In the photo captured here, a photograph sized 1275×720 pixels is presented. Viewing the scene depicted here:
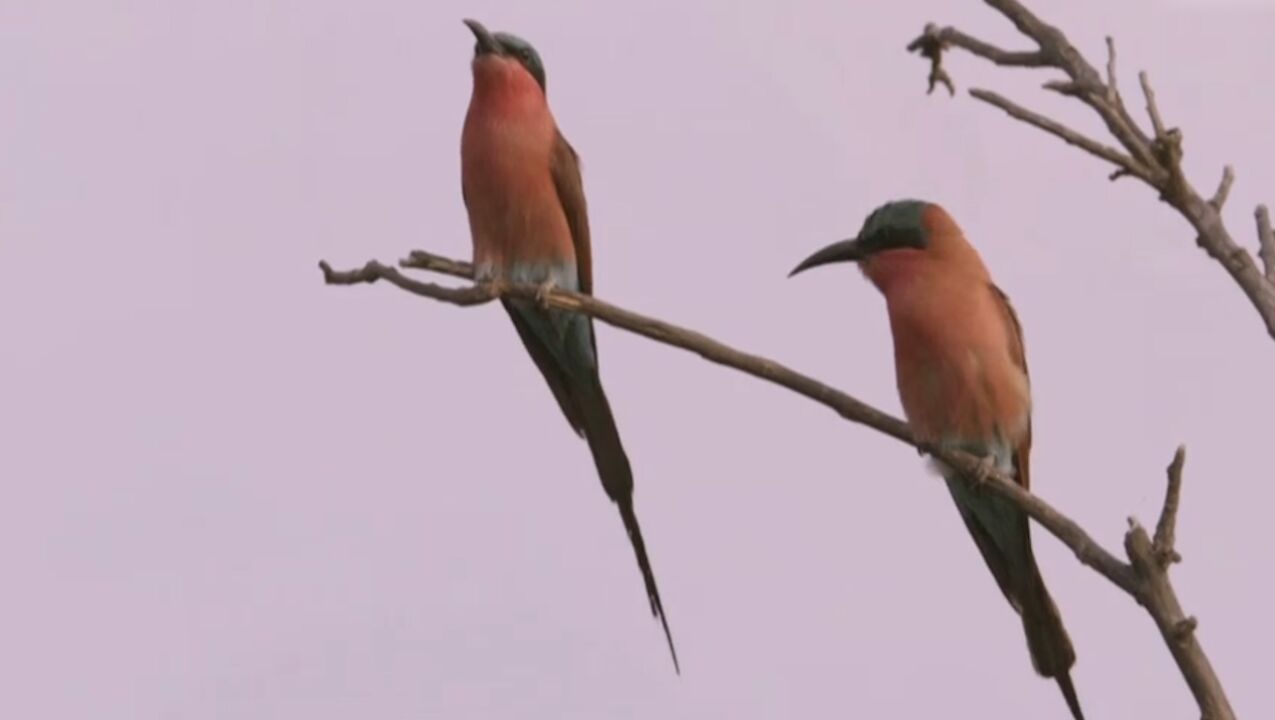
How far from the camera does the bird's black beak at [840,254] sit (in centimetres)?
408

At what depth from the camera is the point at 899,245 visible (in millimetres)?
4098

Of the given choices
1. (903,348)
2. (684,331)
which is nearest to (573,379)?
(903,348)

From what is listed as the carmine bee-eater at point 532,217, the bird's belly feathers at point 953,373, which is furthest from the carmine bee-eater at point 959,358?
the carmine bee-eater at point 532,217

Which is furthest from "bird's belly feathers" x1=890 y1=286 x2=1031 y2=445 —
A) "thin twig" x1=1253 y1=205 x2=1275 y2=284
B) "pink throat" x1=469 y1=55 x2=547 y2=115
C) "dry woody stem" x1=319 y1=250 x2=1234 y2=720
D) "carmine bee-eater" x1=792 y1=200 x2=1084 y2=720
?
"thin twig" x1=1253 y1=205 x2=1275 y2=284

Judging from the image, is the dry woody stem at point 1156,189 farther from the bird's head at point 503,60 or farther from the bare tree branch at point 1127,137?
the bird's head at point 503,60

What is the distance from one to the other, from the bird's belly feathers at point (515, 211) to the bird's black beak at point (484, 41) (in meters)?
0.20

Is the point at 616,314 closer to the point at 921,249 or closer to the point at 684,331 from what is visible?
the point at 684,331

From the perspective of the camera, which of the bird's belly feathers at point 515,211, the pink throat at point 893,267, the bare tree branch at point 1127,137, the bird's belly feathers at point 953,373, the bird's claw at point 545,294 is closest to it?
the bare tree branch at point 1127,137

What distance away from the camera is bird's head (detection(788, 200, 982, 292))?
4055 mm

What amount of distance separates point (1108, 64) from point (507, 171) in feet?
6.79

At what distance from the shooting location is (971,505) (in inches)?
160

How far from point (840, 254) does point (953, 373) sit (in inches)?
15.1

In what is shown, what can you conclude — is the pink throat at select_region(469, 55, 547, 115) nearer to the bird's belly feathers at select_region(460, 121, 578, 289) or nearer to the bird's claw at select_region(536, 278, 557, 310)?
the bird's belly feathers at select_region(460, 121, 578, 289)

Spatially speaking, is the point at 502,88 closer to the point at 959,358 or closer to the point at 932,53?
the point at 959,358
